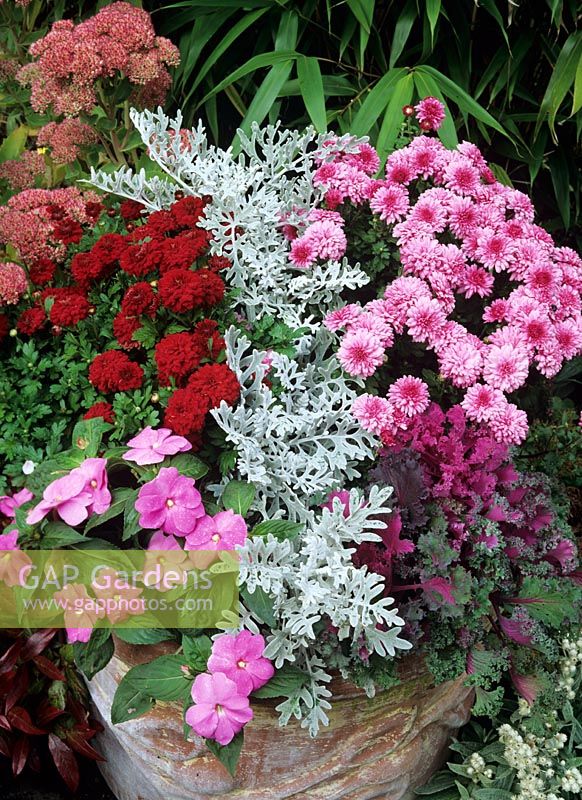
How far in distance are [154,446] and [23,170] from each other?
1032mm

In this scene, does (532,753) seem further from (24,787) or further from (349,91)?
(349,91)

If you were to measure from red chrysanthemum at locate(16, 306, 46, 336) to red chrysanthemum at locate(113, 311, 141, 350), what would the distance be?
0.55 ft

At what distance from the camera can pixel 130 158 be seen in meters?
2.38

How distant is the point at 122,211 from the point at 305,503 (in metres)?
0.77

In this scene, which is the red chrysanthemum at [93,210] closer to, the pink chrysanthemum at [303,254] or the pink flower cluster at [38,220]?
the pink flower cluster at [38,220]

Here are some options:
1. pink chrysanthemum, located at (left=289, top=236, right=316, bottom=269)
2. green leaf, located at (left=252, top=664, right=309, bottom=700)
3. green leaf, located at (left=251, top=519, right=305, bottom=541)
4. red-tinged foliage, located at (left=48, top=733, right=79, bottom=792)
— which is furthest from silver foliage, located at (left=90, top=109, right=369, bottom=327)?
red-tinged foliage, located at (left=48, top=733, right=79, bottom=792)

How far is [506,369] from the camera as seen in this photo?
1523 mm

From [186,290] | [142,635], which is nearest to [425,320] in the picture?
[186,290]

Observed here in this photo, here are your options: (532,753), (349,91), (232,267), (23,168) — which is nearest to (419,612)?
(532,753)

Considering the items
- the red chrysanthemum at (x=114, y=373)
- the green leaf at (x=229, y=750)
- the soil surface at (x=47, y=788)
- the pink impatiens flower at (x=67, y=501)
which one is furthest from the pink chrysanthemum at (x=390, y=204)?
the soil surface at (x=47, y=788)

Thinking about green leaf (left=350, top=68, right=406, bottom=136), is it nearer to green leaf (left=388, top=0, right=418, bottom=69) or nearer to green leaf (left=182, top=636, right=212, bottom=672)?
green leaf (left=388, top=0, right=418, bottom=69)

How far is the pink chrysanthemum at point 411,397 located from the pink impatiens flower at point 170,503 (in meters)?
0.45

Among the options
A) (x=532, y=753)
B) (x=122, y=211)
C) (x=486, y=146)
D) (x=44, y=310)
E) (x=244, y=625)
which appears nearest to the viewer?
(x=244, y=625)

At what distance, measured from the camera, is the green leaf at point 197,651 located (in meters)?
1.23
